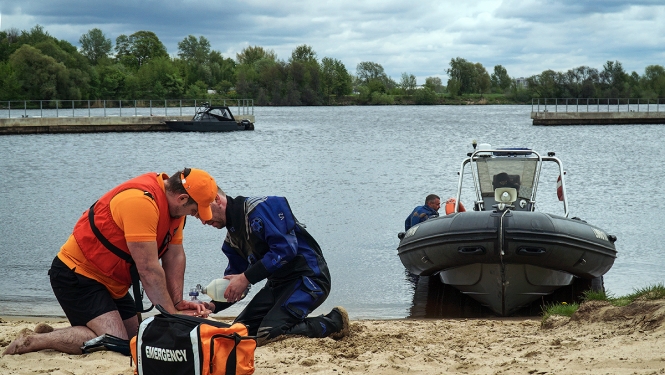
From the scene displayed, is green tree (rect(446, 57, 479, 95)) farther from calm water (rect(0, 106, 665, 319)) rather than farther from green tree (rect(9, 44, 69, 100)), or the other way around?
calm water (rect(0, 106, 665, 319))

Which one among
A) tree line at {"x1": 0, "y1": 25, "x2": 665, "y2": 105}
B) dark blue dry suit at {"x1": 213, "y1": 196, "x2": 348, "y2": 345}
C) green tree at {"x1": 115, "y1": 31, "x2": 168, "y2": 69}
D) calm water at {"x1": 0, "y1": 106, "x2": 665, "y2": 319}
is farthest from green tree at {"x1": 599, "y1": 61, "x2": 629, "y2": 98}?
dark blue dry suit at {"x1": 213, "y1": 196, "x2": 348, "y2": 345}

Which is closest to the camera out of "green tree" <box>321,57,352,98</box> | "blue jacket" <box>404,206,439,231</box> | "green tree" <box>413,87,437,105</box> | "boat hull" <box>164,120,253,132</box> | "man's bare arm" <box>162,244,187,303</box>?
"man's bare arm" <box>162,244,187,303</box>

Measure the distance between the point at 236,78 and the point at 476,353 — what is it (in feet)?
439

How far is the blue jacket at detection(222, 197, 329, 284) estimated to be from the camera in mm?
5402

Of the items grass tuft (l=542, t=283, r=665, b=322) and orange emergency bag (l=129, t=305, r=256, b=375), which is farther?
grass tuft (l=542, t=283, r=665, b=322)

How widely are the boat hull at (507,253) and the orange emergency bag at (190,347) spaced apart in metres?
4.10

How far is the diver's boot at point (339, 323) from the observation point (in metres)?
5.97

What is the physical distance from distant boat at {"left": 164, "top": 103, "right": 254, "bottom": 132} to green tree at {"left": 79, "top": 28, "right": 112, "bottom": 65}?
112020mm

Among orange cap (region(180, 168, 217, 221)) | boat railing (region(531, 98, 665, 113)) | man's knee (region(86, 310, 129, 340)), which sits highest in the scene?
boat railing (region(531, 98, 665, 113))

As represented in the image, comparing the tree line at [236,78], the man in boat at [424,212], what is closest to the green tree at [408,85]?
the tree line at [236,78]

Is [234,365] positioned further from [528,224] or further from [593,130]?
[593,130]

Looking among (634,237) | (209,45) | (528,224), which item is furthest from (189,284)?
(209,45)

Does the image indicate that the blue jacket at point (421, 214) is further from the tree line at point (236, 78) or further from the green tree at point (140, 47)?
the green tree at point (140, 47)

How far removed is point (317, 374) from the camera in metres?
4.82
